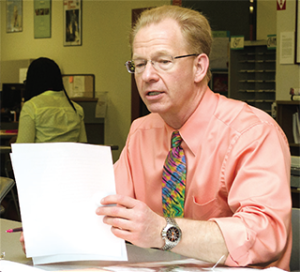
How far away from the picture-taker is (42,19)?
653 centimetres

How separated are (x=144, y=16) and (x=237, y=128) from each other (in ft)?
1.37

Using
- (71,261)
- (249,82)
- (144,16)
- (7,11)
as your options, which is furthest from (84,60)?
(71,261)

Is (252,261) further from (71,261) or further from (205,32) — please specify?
(205,32)

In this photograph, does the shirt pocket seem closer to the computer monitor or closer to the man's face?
the man's face

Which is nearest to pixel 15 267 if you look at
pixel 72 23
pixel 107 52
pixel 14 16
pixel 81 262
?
pixel 81 262

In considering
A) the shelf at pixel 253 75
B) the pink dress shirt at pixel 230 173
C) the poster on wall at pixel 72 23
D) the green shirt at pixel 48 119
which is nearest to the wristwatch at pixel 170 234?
the pink dress shirt at pixel 230 173

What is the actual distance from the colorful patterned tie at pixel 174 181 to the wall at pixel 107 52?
4649mm

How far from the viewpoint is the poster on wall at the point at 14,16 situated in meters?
6.77

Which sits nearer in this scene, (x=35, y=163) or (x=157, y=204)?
(x=35, y=163)

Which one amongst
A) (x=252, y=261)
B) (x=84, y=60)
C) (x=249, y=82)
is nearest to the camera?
(x=252, y=261)

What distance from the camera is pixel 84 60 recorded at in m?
6.19

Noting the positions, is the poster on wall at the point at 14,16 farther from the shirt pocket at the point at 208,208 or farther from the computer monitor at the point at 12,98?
the shirt pocket at the point at 208,208

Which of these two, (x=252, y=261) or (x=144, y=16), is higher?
(x=144, y=16)

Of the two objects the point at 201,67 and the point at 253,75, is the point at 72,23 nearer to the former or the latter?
the point at 253,75
